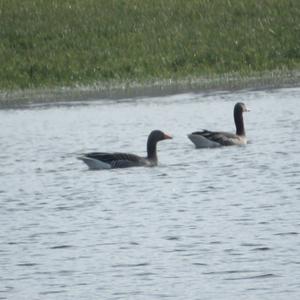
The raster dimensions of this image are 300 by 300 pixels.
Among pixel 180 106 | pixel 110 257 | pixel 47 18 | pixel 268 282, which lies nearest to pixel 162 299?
pixel 268 282

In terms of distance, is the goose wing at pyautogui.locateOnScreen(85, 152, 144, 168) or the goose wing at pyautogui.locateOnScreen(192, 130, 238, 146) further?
the goose wing at pyautogui.locateOnScreen(192, 130, 238, 146)

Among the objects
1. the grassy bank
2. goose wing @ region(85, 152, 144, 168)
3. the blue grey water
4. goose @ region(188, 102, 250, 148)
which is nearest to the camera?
the blue grey water

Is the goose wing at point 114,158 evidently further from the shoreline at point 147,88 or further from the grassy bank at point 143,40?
the grassy bank at point 143,40

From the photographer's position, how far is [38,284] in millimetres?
13867

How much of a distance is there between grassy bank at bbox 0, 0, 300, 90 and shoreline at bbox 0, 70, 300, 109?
1.23 ft

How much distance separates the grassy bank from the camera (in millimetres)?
38156

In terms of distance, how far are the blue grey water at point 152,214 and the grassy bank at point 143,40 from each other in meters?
8.15

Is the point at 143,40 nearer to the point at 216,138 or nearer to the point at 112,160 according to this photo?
the point at 216,138

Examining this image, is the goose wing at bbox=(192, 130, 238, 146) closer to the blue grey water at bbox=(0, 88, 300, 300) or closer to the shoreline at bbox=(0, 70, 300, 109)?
the blue grey water at bbox=(0, 88, 300, 300)

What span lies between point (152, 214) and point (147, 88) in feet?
62.2

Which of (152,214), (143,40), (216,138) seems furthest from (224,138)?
(143,40)

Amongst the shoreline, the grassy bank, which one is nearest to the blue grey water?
the shoreline

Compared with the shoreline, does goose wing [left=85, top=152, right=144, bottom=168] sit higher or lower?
lower

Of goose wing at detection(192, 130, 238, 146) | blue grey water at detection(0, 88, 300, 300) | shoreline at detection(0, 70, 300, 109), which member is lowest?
blue grey water at detection(0, 88, 300, 300)
